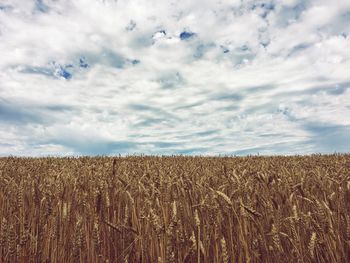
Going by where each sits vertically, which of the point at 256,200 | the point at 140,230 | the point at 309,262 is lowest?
the point at 309,262

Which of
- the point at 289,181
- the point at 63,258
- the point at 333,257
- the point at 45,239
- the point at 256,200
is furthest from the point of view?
the point at 289,181

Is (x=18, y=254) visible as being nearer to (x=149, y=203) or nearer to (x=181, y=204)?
(x=149, y=203)

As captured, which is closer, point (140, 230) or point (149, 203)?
point (140, 230)

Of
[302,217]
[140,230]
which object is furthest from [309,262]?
[140,230]

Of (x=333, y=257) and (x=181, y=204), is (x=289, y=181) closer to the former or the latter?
(x=181, y=204)

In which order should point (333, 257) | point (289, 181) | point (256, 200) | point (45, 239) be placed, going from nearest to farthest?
point (333, 257), point (45, 239), point (256, 200), point (289, 181)

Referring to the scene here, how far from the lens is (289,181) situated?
4594mm

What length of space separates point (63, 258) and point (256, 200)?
1.78 metres

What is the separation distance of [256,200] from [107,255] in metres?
1.45

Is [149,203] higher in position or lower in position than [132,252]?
higher

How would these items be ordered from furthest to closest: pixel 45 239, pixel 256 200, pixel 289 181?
pixel 289 181 < pixel 256 200 < pixel 45 239

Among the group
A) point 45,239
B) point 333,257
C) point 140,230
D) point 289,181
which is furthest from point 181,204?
point 289,181

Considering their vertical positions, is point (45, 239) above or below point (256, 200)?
below

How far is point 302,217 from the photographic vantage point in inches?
113
